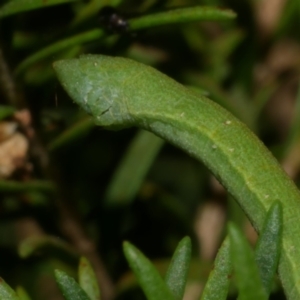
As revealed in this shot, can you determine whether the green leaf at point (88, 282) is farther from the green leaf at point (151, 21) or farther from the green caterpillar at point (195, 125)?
the green leaf at point (151, 21)

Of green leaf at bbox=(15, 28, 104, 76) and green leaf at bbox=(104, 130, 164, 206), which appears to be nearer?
green leaf at bbox=(15, 28, 104, 76)

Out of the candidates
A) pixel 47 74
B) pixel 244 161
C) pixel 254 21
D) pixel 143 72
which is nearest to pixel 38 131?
pixel 47 74

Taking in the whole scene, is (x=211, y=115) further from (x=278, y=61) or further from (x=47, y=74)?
(x=278, y=61)

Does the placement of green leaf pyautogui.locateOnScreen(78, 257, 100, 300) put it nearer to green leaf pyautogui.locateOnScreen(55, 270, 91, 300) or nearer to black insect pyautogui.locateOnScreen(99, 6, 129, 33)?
green leaf pyautogui.locateOnScreen(55, 270, 91, 300)

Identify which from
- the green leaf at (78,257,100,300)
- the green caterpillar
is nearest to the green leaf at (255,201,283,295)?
the green caterpillar

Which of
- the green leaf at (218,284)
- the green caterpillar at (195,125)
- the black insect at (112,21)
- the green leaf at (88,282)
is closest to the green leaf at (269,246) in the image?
the green leaf at (218,284)

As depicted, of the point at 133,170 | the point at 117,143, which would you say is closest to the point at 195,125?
the point at 133,170
